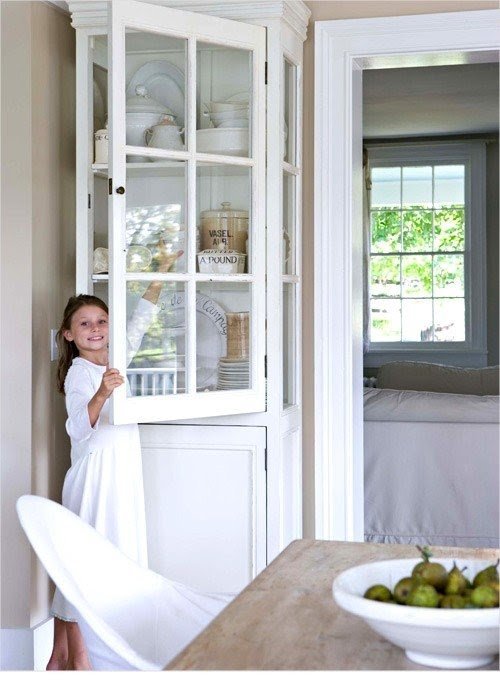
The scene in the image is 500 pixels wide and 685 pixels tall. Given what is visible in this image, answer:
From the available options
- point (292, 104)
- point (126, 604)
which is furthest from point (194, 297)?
point (126, 604)

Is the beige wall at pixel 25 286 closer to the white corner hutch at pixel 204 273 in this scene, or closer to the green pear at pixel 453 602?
the white corner hutch at pixel 204 273

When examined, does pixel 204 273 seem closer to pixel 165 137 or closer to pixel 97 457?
pixel 165 137

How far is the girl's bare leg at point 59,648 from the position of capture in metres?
3.52

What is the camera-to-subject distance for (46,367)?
12.3 ft

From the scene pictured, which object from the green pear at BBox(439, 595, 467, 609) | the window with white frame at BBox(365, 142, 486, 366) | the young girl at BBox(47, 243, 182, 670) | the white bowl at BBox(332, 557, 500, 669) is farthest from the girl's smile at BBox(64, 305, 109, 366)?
the window with white frame at BBox(365, 142, 486, 366)

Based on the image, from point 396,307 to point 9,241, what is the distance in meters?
5.25

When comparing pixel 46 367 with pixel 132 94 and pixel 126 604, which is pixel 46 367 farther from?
pixel 126 604

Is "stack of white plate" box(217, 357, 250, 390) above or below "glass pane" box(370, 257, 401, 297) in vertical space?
below

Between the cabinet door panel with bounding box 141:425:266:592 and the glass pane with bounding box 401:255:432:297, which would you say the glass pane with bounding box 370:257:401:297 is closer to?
the glass pane with bounding box 401:255:432:297

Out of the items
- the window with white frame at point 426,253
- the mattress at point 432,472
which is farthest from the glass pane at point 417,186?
the mattress at point 432,472

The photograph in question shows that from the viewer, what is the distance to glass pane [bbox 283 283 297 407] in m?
3.80

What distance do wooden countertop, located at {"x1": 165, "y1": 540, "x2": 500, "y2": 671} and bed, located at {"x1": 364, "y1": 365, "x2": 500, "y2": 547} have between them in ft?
9.75

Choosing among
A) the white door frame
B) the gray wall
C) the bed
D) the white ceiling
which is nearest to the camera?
the white door frame

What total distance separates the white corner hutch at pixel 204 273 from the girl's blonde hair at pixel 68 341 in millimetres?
121
